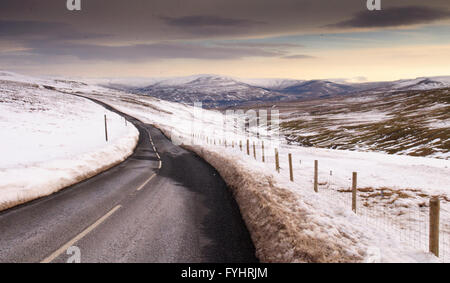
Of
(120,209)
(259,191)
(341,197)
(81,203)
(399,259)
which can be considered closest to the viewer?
(399,259)

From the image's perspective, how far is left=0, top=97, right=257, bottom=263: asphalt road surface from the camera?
625cm

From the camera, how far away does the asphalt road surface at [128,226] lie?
Result: 20.5ft

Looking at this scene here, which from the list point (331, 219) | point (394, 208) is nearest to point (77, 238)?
point (331, 219)

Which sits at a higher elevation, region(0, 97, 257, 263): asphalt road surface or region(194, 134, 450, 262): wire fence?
region(0, 97, 257, 263): asphalt road surface

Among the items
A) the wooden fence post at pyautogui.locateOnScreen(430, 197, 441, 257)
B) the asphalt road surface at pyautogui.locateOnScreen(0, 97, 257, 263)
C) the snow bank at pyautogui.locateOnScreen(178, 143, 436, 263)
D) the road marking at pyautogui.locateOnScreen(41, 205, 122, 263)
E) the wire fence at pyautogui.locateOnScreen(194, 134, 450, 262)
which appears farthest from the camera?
the wire fence at pyautogui.locateOnScreen(194, 134, 450, 262)

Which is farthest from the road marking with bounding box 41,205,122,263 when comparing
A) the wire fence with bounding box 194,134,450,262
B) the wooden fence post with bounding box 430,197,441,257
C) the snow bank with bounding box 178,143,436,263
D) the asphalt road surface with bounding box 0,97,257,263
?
the wooden fence post with bounding box 430,197,441,257

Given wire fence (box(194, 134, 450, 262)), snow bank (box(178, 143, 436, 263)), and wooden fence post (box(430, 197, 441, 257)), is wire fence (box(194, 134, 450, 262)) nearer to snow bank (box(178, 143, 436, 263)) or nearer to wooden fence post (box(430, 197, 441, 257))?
snow bank (box(178, 143, 436, 263))

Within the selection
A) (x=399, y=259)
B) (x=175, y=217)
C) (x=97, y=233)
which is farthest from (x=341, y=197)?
(x=97, y=233)

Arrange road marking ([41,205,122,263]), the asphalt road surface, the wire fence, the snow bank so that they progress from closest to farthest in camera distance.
→ road marking ([41,205,122,263])
the snow bank
the asphalt road surface
the wire fence

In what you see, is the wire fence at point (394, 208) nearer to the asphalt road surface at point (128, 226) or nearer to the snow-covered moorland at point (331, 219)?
the snow-covered moorland at point (331, 219)

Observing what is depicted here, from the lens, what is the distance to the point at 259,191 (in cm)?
1077
